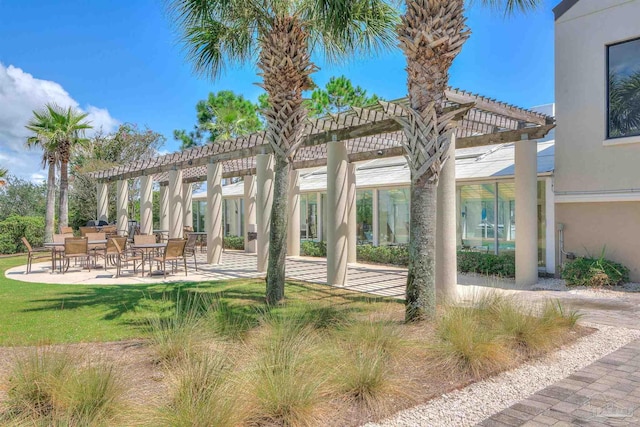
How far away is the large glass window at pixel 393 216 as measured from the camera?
17312 millimetres

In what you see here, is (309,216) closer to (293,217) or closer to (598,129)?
(293,217)

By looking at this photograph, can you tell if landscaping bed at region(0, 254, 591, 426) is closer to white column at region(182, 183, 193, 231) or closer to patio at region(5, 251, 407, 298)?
patio at region(5, 251, 407, 298)

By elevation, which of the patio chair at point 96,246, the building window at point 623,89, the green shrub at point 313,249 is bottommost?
the green shrub at point 313,249

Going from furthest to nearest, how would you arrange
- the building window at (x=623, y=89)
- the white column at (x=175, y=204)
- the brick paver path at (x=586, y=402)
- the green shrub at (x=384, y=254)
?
the white column at (x=175, y=204), the green shrub at (x=384, y=254), the building window at (x=623, y=89), the brick paver path at (x=586, y=402)

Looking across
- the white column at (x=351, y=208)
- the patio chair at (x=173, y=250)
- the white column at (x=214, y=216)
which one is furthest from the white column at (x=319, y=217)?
the patio chair at (x=173, y=250)

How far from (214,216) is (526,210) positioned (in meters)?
10.3

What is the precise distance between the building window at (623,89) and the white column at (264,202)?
30.6 feet

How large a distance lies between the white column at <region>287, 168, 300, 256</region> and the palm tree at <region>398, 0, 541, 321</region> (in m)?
11.3

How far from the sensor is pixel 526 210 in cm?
1131

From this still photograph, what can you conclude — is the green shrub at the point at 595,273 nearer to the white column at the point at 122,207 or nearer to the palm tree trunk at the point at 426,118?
the palm tree trunk at the point at 426,118

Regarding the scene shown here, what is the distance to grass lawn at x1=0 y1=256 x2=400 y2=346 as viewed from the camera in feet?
20.5

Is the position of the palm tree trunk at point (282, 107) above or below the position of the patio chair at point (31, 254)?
above

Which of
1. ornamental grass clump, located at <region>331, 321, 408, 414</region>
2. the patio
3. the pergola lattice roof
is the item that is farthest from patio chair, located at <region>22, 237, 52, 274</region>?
ornamental grass clump, located at <region>331, 321, 408, 414</region>

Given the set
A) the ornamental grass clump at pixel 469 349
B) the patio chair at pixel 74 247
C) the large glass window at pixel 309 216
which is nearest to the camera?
the ornamental grass clump at pixel 469 349
